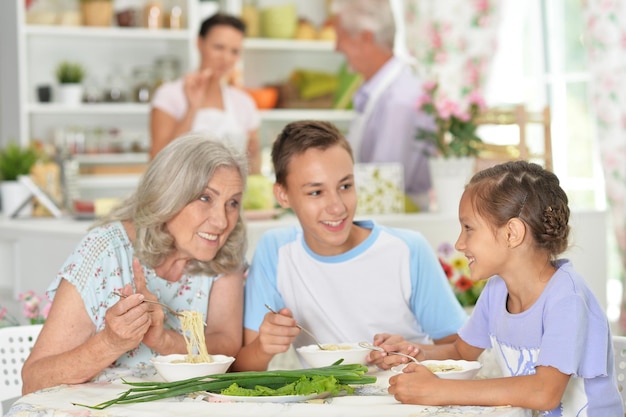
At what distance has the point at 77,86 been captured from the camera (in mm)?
5336

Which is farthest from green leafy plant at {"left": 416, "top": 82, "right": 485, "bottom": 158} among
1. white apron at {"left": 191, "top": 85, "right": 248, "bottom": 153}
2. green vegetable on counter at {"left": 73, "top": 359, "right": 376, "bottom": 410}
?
green vegetable on counter at {"left": 73, "top": 359, "right": 376, "bottom": 410}

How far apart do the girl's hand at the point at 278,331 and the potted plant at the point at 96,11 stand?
12.3 ft

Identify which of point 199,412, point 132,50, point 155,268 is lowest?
point 199,412

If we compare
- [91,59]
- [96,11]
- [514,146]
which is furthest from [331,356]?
[91,59]

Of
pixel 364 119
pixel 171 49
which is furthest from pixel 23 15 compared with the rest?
pixel 364 119

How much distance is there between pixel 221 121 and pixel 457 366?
2976mm

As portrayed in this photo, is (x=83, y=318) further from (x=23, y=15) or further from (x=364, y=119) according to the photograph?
(x=23, y=15)

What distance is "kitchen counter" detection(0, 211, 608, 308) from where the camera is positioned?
3.65 metres

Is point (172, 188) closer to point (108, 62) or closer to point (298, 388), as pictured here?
point (298, 388)

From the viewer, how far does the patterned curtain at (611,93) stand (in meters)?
4.33

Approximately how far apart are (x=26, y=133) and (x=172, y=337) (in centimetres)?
352

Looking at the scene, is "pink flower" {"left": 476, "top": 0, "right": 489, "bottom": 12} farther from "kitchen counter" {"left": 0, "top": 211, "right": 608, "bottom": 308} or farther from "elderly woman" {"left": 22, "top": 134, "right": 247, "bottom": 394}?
"elderly woman" {"left": 22, "top": 134, "right": 247, "bottom": 394}

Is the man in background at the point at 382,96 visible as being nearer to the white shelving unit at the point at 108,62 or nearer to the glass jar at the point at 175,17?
the white shelving unit at the point at 108,62

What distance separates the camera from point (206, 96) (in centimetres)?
461
